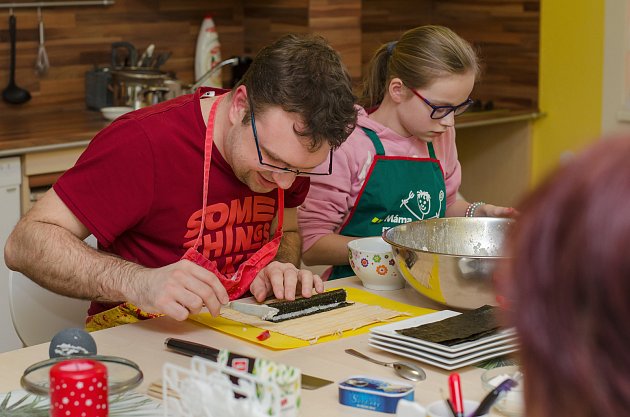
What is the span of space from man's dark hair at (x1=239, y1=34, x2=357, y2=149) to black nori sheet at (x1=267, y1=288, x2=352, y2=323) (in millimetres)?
292

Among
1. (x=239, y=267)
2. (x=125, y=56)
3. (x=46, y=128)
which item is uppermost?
(x=125, y=56)

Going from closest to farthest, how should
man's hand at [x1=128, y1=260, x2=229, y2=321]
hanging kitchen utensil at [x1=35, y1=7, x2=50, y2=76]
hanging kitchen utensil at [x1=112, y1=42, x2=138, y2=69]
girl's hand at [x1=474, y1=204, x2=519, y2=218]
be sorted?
man's hand at [x1=128, y1=260, x2=229, y2=321] < girl's hand at [x1=474, y1=204, x2=519, y2=218] < hanging kitchen utensil at [x1=35, y1=7, x2=50, y2=76] < hanging kitchen utensil at [x1=112, y1=42, x2=138, y2=69]

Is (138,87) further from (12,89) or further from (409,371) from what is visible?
(409,371)

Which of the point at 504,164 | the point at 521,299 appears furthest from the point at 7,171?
the point at 521,299

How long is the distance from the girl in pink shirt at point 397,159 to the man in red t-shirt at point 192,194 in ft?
0.96

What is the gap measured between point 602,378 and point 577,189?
0.12 metres

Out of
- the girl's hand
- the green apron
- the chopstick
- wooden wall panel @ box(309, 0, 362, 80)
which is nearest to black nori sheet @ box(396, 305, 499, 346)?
the chopstick

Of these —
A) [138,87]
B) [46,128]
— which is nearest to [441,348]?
[46,128]

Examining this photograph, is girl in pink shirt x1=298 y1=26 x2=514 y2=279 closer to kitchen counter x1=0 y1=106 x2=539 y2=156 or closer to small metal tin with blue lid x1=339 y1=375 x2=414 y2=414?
small metal tin with blue lid x1=339 y1=375 x2=414 y2=414

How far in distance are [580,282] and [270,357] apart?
3.55 feet

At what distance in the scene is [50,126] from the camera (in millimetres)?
3535

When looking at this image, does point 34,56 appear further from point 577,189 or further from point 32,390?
point 577,189

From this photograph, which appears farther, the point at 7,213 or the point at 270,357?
the point at 7,213

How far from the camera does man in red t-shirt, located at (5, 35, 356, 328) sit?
1.85 metres
